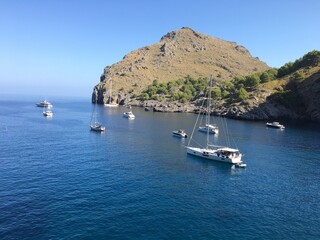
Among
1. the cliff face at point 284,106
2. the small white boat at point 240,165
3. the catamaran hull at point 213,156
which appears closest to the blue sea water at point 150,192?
the small white boat at point 240,165

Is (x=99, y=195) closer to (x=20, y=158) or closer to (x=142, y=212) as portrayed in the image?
(x=142, y=212)

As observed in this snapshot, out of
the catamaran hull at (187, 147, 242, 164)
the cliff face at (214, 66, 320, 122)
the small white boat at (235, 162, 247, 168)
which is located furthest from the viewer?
the cliff face at (214, 66, 320, 122)

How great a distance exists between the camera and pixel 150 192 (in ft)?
189

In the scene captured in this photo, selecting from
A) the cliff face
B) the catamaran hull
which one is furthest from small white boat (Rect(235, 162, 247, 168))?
the cliff face

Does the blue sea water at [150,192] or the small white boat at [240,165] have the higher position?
the small white boat at [240,165]

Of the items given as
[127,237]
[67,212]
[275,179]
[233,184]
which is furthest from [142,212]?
[275,179]

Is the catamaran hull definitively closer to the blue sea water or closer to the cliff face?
the blue sea water

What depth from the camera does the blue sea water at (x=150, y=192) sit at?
4331cm

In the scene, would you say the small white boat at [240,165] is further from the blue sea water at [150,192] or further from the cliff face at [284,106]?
the cliff face at [284,106]

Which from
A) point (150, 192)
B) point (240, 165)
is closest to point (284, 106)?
point (240, 165)

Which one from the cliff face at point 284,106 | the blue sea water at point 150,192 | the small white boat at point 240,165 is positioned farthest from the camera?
the cliff face at point 284,106

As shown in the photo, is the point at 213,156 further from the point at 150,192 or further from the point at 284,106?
the point at 284,106

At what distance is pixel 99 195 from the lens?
2165 inches

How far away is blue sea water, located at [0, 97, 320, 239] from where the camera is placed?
4331cm
